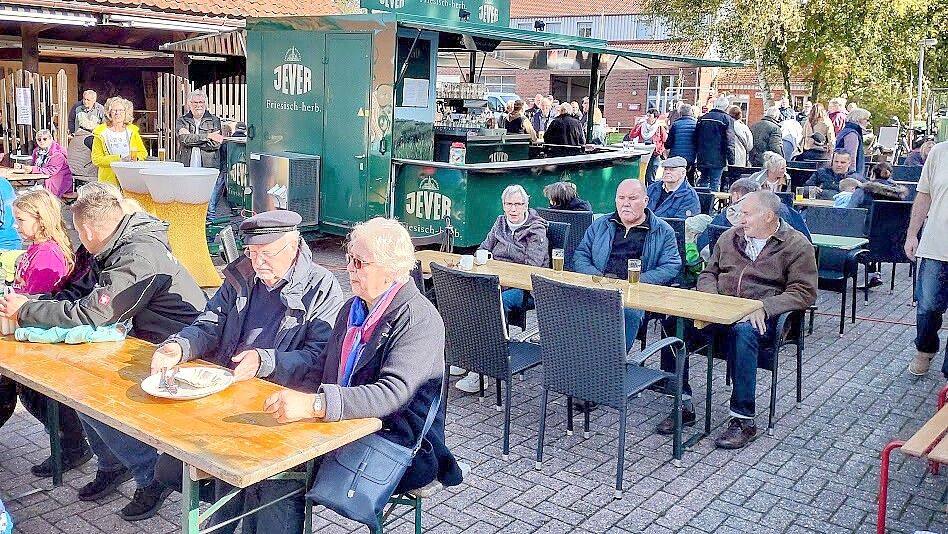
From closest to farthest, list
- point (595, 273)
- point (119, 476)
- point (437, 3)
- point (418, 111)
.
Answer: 1. point (119, 476)
2. point (595, 273)
3. point (418, 111)
4. point (437, 3)

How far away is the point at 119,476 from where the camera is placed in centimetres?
402

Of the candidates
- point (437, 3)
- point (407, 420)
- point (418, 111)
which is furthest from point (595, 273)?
point (437, 3)

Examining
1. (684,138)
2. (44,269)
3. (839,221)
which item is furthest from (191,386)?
(684,138)

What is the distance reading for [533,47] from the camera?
425 inches

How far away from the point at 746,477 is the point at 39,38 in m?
12.9

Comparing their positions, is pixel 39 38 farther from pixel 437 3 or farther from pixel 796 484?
pixel 796 484

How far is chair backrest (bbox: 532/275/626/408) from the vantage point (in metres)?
4.00

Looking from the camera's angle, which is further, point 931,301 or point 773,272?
point 931,301

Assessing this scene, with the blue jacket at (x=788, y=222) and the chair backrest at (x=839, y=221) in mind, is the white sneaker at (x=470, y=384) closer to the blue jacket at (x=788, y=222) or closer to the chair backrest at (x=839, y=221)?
the blue jacket at (x=788, y=222)

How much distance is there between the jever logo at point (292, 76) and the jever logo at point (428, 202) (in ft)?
5.64

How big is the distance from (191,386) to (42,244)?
1620 mm

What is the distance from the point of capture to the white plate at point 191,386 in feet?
9.51

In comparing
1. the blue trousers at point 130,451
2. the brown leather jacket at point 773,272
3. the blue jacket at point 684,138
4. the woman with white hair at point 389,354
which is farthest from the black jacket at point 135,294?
the blue jacket at point 684,138

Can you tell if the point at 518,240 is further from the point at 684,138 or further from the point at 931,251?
the point at 684,138
